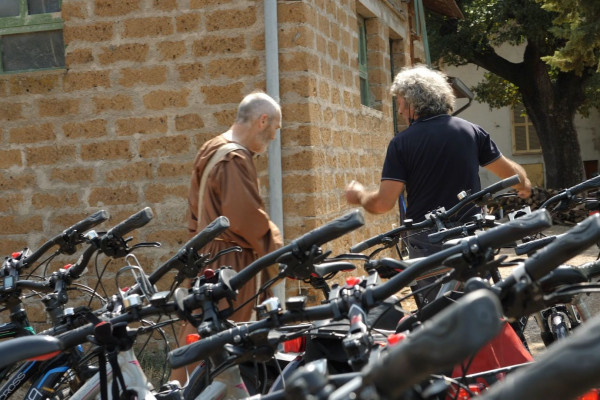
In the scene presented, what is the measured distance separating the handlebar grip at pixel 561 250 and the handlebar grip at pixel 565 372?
784 mm

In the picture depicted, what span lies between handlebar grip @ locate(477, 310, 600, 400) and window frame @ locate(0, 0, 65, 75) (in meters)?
7.10

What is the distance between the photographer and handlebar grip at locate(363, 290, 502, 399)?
4.32 feet

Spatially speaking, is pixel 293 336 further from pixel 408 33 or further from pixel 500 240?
pixel 408 33

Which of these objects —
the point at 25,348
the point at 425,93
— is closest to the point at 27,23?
the point at 425,93

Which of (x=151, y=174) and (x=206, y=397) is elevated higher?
(x=151, y=174)

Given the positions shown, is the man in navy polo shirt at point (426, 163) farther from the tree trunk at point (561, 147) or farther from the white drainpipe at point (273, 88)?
the tree trunk at point (561, 147)

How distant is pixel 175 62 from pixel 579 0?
8808 millimetres

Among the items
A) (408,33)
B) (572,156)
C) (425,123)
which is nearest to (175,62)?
(425,123)

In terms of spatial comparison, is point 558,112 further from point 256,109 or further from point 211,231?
point 211,231

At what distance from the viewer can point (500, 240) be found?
2.34m

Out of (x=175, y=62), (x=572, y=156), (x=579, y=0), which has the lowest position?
(x=572, y=156)

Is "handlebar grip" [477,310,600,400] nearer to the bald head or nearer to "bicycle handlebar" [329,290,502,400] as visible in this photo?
"bicycle handlebar" [329,290,502,400]

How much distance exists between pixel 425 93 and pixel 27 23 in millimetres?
3885

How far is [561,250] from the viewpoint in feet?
6.54
